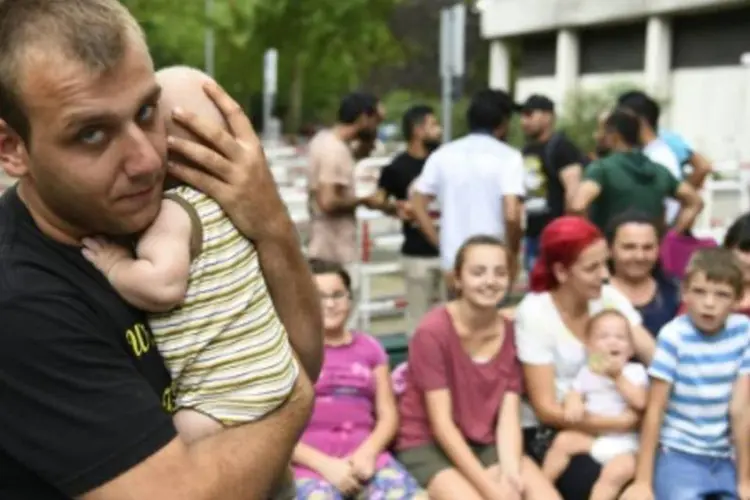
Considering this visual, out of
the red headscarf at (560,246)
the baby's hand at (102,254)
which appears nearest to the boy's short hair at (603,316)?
the red headscarf at (560,246)

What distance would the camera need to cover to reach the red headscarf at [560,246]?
4.30 m

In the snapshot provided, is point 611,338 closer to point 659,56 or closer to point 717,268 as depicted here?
point 717,268

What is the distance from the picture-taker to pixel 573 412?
13.2 ft

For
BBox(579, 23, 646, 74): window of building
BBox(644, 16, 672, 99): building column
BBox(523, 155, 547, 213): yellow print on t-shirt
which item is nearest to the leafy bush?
BBox(644, 16, 672, 99): building column

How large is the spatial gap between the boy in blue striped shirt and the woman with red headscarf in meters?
0.16

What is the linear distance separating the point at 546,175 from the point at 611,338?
3594 millimetres

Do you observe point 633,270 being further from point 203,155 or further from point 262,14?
point 262,14

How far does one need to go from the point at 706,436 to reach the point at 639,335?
523mm

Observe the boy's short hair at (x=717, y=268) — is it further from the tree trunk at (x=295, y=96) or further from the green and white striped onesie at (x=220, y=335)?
the tree trunk at (x=295, y=96)

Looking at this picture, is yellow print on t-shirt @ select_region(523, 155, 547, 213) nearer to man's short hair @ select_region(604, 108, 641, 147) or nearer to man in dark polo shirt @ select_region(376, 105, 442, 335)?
man in dark polo shirt @ select_region(376, 105, 442, 335)

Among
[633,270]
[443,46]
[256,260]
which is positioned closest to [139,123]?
[256,260]

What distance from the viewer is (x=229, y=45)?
26547 millimetres

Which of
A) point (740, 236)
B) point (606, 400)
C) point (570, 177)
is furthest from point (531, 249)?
point (606, 400)

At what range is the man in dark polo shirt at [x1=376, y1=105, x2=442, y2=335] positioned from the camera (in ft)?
24.0
